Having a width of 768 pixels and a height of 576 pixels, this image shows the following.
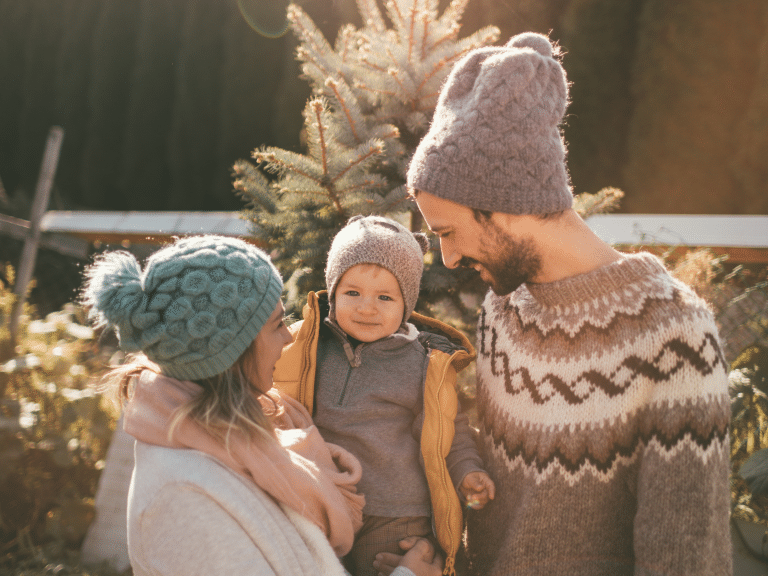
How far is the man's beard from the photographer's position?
63.9 inches

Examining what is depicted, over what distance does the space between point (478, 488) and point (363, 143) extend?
155cm

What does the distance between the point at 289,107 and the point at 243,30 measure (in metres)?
1.54

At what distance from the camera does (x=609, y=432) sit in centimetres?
149

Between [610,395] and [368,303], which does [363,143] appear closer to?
[368,303]

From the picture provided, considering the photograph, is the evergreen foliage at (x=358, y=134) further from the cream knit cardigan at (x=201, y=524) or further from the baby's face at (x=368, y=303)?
the cream knit cardigan at (x=201, y=524)

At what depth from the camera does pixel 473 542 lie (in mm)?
1847

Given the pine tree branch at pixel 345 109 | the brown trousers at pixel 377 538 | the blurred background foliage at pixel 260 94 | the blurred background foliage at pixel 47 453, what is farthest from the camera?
the blurred background foliage at pixel 260 94

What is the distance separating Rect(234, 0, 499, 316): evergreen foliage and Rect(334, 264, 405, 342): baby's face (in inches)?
24.4

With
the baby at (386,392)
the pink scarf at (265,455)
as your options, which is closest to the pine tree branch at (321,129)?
the baby at (386,392)

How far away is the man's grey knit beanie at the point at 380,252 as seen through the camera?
1.88 m

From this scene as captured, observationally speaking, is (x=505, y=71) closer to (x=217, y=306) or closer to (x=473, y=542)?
(x=217, y=306)

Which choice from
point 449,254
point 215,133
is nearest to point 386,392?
point 449,254

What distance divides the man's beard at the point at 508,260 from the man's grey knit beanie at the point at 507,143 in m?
0.12

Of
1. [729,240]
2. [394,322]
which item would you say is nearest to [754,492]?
[394,322]
